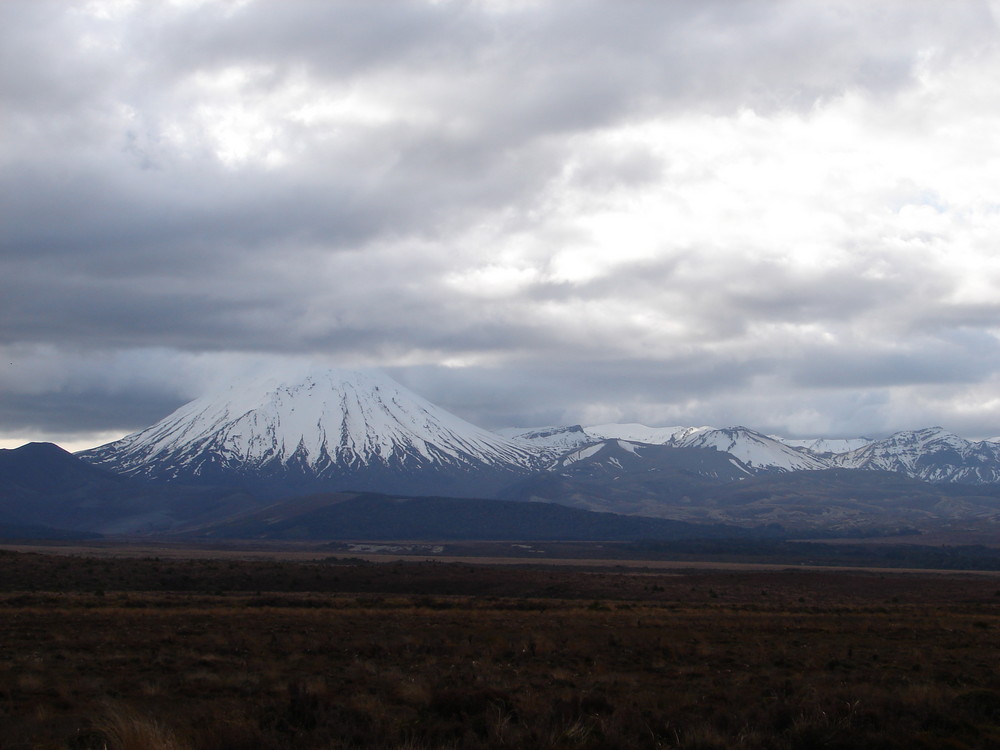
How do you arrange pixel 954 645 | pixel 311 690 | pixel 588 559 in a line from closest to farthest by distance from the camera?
pixel 311 690 → pixel 954 645 → pixel 588 559

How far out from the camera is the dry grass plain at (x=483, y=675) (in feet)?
55.0

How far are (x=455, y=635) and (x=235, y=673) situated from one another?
11240mm

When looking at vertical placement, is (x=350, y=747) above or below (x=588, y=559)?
above

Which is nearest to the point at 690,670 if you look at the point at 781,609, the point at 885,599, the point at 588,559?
the point at 781,609

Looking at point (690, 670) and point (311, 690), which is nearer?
point (311, 690)

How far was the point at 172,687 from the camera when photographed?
22812mm

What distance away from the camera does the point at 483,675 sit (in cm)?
2419

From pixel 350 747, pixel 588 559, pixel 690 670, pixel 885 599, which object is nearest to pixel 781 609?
pixel 885 599

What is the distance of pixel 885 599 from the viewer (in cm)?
6569

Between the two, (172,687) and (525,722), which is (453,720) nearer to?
(525,722)

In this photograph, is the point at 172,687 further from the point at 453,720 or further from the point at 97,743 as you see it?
the point at 453,720

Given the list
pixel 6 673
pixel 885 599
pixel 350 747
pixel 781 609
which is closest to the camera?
pixel 350 747

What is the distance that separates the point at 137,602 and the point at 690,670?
109ft

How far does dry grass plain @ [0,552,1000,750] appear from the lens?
16766mm
